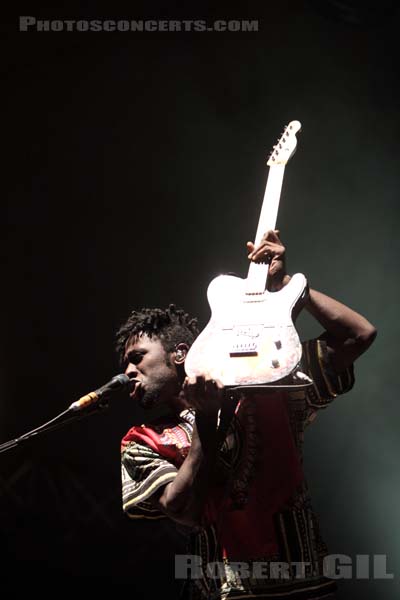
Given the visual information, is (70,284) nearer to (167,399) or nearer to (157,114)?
(157,114)

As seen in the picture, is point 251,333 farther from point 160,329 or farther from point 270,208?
point 160,329

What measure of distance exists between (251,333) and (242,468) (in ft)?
1.45

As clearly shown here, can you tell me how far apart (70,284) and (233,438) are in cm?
201

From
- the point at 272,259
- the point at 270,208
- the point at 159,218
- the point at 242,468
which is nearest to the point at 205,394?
the point at 242,468

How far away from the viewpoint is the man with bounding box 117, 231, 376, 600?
6.66 ft

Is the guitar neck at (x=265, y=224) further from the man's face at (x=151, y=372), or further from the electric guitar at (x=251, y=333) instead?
the man's face at (x=151, y=372)

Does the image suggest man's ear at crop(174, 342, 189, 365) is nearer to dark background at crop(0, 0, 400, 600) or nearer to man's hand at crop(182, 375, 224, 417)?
man's hand at crop(182, 375, 224, 417)

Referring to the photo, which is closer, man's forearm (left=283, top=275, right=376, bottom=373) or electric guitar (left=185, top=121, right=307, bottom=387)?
electric guitar (left=185, top=121, right=307, bottom=387)

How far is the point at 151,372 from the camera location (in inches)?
96.6
